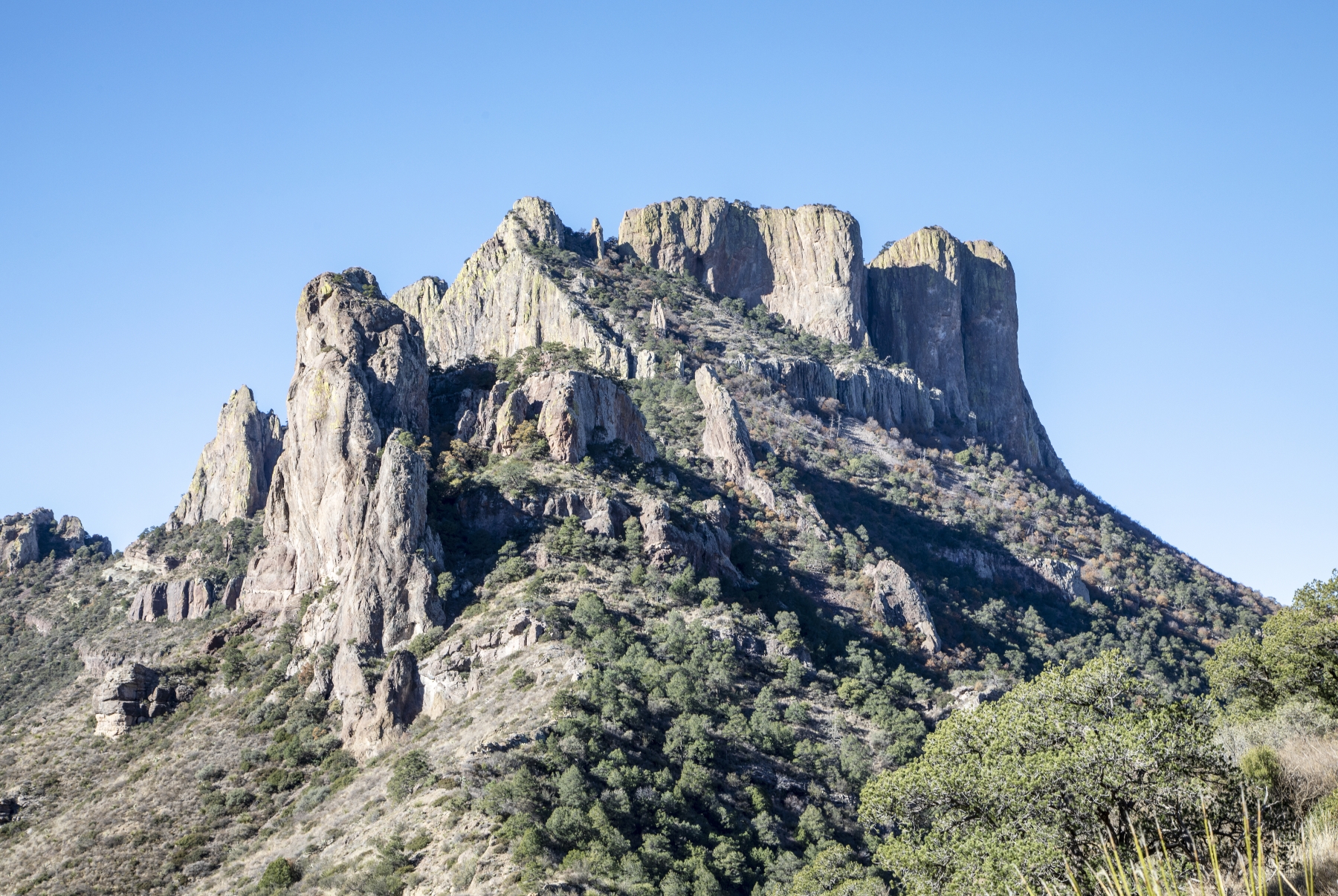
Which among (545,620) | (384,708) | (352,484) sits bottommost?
(384,708)

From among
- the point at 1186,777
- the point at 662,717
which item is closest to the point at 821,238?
the point at 662,717

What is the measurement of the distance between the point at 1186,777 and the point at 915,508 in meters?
75.4

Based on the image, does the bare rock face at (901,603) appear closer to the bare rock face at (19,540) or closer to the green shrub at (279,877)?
the green shrub at (279,877)

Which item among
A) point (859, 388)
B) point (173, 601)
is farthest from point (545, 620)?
point (859, 388)

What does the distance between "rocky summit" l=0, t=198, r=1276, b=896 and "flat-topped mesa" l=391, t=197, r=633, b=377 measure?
0.89m

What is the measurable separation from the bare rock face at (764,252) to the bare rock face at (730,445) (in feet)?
157

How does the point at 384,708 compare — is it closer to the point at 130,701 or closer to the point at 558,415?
the point at 130,701

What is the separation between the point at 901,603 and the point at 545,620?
25.3m

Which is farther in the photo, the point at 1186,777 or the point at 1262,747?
the point at 1262,747

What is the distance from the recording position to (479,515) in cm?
6322

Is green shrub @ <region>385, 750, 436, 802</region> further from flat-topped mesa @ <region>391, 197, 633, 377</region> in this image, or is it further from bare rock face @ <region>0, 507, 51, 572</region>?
bare rock face @ <region>0, 507, 51, 572</region>

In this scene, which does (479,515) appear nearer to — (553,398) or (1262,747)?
(553,398)

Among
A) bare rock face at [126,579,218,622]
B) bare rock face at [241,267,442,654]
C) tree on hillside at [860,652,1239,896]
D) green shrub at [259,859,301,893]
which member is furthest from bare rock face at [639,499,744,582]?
bare rock face at [126,579,218,622]

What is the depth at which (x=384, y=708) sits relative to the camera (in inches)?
1972
